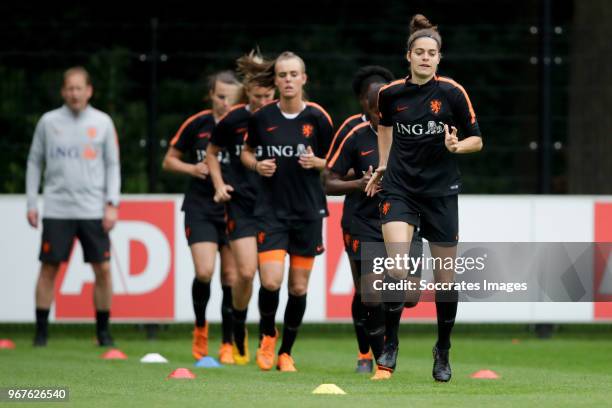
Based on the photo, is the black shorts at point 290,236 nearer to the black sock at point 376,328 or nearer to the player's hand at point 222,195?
the player's hand at point 222,195

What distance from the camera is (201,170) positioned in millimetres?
11031

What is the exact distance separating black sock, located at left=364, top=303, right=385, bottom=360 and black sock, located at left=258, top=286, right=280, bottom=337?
88 cm

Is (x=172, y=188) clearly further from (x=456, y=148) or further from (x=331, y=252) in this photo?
(x=456, y=148)

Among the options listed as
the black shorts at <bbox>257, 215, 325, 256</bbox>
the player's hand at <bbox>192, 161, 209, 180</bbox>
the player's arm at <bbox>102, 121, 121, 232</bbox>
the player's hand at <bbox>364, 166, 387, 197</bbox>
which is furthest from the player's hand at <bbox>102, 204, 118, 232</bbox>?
the player's hand at <bbox>364, 166, 387, 197</bbox>

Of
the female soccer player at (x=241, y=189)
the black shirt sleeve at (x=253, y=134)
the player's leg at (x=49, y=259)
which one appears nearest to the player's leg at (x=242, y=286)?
the female soccer player at (x=241, y=189)

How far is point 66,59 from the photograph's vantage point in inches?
549

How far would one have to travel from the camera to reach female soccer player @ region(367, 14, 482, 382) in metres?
8.41

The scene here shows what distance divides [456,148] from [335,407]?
185 centimetres

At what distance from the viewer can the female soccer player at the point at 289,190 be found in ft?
32.4

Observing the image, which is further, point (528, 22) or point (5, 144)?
point (528, 22)

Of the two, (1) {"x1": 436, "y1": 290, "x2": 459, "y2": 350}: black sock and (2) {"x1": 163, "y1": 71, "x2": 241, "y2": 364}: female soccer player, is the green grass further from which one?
(2) {"x1": 163, "y1": 71, "x2": 241, "y2": 364}: female soccer player

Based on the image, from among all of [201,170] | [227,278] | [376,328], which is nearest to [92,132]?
[201,170]

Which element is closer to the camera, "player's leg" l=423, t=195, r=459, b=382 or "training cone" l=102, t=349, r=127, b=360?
"player's leg" l=423, t=195, r=459, b=382

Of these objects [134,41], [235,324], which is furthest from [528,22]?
[235,324]
